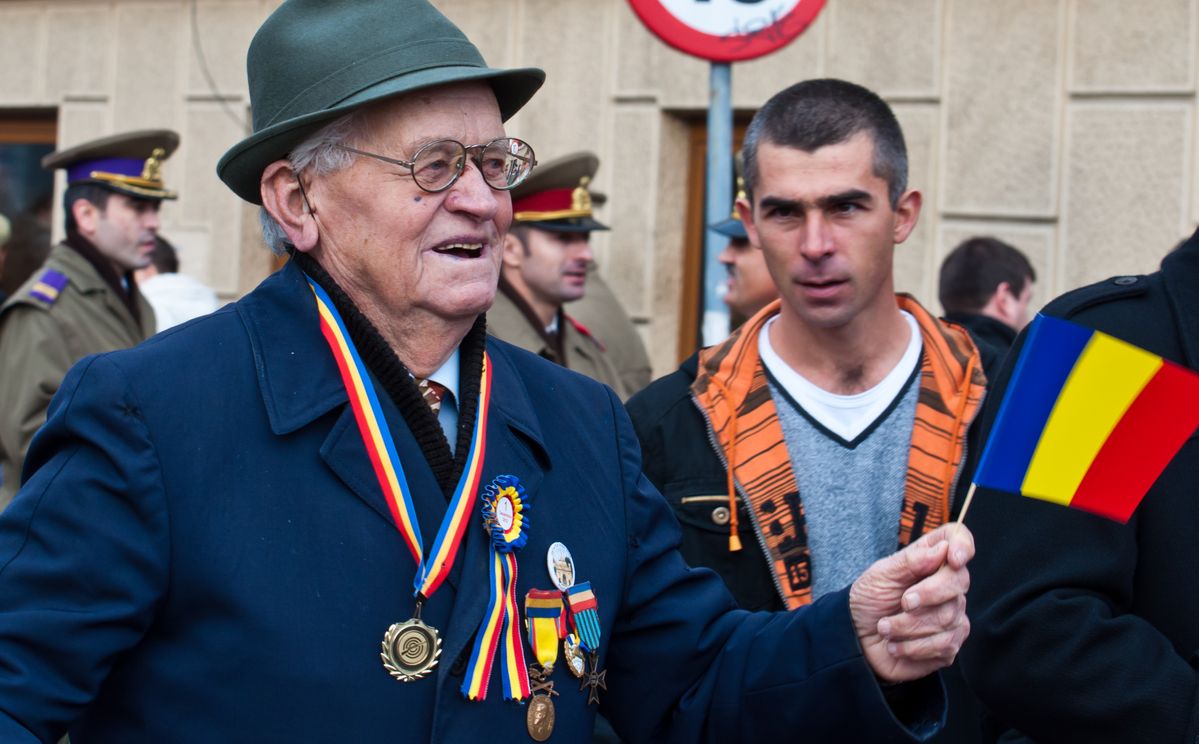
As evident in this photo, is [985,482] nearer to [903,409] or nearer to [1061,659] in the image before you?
[1061,659]

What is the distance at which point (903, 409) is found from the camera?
11.5ft

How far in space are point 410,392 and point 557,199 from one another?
437cm

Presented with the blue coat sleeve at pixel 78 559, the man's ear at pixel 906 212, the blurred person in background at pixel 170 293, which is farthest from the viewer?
the blurred person in background at pixel 170 293

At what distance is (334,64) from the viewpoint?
8.19 feet

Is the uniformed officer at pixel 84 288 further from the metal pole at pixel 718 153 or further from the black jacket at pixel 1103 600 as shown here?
the black jacket at pixel 1103 600

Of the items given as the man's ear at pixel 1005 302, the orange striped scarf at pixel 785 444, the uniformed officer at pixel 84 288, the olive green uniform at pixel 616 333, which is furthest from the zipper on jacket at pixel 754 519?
the olive green uniform at pixel 616 333

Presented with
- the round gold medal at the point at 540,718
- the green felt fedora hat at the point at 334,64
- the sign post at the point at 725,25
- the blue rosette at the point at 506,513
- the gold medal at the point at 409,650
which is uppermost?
the sign post at the point at 725,25

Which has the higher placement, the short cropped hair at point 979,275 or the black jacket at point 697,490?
the short cropped hair at point 979,275

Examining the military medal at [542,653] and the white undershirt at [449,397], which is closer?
the military medal at [542,653]

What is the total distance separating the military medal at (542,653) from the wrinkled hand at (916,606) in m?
0.45

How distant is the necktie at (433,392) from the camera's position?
257 cm

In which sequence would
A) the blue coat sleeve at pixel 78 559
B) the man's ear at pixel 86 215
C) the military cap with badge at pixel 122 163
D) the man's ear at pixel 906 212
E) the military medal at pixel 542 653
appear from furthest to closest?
1. the military cap with badge at pixel 122 163
2. the man's ear at pixel 86 215
3. the man's ear at pixel 906 212
4. the military medal at pixel 542 653
5. the blue coat sleeve at pixel 78 559

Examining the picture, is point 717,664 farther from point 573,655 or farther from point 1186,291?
point 1186,291

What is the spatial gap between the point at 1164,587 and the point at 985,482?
50 centimetres
